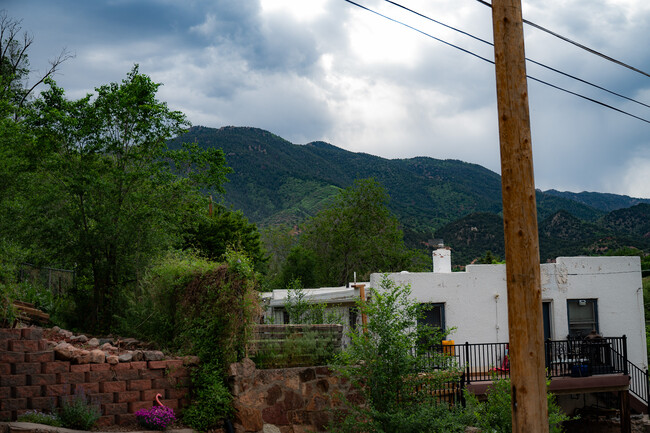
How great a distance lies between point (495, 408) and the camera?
441 inches

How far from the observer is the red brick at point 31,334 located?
1036cm

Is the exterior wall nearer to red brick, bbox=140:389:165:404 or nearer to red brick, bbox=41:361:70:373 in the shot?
red brick, bbox=140:389:165:404

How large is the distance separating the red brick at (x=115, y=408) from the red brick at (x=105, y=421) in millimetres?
79

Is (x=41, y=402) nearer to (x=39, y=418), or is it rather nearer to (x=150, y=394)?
(x=39, y=418)

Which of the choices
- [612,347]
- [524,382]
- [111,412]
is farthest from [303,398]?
[612,347]

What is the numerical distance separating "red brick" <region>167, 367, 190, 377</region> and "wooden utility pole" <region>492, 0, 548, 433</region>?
6976 mm

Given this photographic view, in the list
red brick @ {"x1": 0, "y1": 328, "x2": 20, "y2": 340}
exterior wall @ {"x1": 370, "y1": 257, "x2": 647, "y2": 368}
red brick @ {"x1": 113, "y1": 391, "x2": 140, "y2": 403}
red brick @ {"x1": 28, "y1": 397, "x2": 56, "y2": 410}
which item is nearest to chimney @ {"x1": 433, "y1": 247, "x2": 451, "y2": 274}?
exterior wall @ {"x1": 370, "y1": 257, "x2": 647, "y2": 368}

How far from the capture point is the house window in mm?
19984

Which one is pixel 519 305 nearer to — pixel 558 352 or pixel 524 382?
pixel 524 382

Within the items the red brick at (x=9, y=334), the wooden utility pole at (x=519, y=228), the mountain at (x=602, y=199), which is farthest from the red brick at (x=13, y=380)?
the mountain at (x=602, y=199)

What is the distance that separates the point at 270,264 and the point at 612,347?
35197 millimetres

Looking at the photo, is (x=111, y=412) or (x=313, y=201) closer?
(x=111, y=412)

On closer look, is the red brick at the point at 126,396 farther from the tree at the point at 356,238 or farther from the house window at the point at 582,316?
the tree at the point at 356,238

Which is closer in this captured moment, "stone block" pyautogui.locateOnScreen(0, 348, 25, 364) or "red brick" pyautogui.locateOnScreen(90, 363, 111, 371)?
"stone block" pyautogui.locateOnScreen(0, 348, 25, 364)
